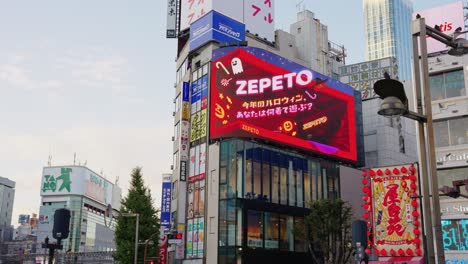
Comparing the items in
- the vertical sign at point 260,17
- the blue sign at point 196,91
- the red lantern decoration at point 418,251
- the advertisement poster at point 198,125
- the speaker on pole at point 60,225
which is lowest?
the red lantern decoration at point 418,251

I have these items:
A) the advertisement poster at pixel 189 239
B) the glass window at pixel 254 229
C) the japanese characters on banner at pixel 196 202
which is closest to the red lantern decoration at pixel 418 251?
the glass window at pixel 254 229

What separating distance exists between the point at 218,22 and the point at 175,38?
9.92m

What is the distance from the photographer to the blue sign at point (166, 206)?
185 ft

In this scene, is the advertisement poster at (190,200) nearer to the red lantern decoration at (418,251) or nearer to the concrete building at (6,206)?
the red lantern decoration at (418,251)

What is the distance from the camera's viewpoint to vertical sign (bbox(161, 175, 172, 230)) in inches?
2222

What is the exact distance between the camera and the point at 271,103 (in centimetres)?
5238

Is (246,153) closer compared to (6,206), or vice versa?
(246,153)

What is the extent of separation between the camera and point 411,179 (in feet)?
91.2

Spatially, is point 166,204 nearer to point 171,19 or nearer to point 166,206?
point 166,206

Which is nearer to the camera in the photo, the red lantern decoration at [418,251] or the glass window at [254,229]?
the red lantern decoration at [418,251]

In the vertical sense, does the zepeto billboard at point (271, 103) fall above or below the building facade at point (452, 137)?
above

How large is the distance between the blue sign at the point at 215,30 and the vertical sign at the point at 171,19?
21.2 ft

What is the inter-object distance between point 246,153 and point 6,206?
159058 millimetres

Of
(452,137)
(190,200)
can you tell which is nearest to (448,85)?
(452,137)
